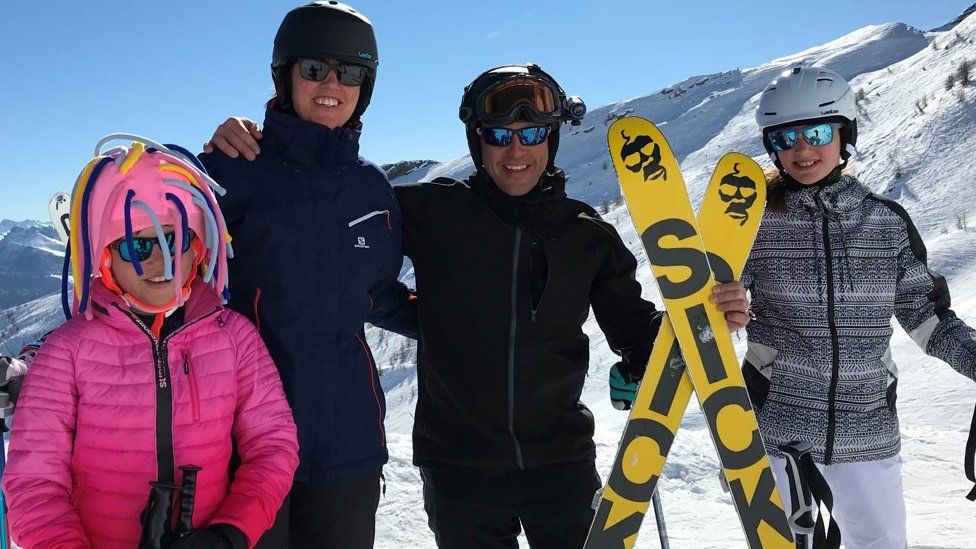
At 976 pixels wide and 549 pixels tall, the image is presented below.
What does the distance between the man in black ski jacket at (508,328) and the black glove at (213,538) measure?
0.86 metres

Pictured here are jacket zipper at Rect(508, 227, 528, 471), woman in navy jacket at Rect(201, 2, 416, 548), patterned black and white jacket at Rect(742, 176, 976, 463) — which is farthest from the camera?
patterned black and white jacket at Rect(742, 176, 976, 463)

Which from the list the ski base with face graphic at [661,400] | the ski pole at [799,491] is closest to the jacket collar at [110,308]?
the ski base with face graphic at [661,400]

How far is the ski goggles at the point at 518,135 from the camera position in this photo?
2533 mm

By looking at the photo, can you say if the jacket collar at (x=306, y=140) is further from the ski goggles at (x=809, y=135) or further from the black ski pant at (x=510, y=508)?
the ski goggles at (x=809, y=135)

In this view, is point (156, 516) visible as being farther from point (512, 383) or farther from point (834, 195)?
point (834, 195)

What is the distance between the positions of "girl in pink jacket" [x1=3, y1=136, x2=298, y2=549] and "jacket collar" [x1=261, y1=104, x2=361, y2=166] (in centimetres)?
34

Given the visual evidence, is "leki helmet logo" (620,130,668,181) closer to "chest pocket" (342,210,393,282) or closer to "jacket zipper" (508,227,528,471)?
"jacket zipper" (508,227,528,471)

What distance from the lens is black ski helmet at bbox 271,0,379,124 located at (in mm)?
2250

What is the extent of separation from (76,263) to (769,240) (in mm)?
2385

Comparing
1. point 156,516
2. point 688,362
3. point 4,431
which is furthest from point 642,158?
point 4,431

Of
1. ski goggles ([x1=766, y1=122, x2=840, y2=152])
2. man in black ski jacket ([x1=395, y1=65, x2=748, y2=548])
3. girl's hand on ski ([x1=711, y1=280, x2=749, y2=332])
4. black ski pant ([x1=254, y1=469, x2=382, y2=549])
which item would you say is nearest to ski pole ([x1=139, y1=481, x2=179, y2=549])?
black ski pant ([x1=254, y1=469, x2=382, y2=549])

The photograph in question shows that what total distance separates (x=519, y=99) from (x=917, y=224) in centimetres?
732

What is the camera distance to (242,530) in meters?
1.72

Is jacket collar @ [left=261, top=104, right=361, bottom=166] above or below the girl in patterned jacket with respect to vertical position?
above
